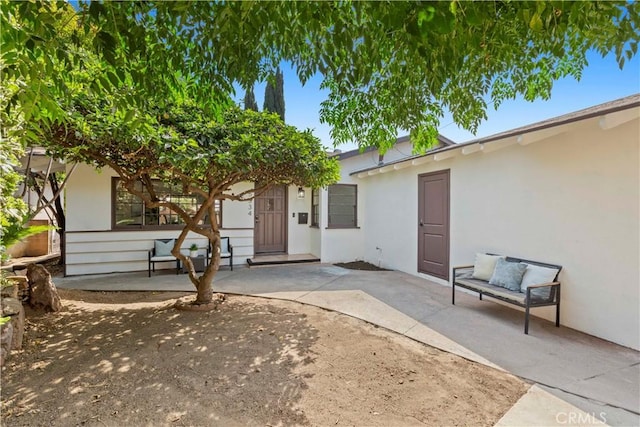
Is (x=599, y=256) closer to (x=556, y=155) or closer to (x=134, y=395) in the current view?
(x=556, y=155)

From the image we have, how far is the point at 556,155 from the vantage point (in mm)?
4211

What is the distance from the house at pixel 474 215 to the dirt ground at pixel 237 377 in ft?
6.77

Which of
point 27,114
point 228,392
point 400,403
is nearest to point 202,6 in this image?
point 27,114

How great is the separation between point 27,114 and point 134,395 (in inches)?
80.8

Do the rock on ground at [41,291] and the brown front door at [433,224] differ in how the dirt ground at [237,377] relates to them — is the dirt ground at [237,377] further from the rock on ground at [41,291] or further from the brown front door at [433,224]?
the brown front door at [433,224]

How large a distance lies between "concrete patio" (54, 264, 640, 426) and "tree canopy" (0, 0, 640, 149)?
2.39 m

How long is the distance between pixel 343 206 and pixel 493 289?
501cm

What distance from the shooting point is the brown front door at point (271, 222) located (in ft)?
28.7

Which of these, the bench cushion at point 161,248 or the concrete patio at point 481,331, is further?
the bench cushion at point 161,248

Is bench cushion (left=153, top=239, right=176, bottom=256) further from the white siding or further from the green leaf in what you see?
the green leaf

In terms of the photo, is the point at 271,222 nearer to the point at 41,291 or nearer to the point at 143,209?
the point at 143,209

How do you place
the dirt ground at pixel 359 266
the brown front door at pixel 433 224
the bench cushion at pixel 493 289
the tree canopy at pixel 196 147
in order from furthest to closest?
1. the dirt ground at pixel 359 266
2. the brown front door at pixel 433 224
3. the bench cushion at pixel 493 289
4. the tree canopy at pixel 196 147

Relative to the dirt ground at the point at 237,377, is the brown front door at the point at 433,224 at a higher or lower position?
higher

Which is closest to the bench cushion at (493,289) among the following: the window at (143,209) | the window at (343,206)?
the window at (343,206)
